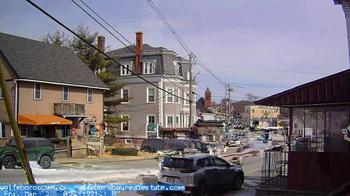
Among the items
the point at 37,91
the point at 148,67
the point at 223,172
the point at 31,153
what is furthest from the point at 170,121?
the point at 223,172

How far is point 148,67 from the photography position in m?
62.8

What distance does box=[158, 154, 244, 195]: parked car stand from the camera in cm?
1658

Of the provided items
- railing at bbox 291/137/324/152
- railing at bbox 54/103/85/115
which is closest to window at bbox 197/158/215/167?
railing at bbox 291/137/324/152

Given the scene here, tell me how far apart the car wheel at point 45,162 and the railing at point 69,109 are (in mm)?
14261

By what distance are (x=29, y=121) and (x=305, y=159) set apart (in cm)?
2641

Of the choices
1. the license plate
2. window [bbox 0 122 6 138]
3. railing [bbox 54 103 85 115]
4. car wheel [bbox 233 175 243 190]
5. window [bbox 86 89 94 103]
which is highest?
window [bbox 86 89 94 103]

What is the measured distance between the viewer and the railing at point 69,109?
4162 cm

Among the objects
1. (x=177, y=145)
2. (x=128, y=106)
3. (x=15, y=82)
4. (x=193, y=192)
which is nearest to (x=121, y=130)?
(x=128, y=106)

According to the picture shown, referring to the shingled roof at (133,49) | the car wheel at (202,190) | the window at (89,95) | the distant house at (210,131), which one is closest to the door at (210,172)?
the car wheel at (202,190)

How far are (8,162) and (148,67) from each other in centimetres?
3814

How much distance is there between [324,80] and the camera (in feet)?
48.7

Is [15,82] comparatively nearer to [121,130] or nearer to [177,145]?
[177,145]

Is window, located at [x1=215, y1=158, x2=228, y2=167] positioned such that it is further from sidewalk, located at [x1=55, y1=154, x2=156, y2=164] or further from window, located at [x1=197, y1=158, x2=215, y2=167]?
sidewalk, located at [x1=55, y1=154, x2=156, y2=164]

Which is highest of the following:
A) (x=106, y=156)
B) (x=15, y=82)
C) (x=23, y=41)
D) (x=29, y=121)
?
(x=23, y=41)
